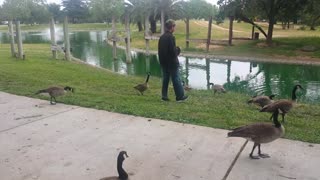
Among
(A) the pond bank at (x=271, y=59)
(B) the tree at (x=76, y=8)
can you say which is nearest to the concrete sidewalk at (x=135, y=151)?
(A) the pond bank at (x=271, y=59)

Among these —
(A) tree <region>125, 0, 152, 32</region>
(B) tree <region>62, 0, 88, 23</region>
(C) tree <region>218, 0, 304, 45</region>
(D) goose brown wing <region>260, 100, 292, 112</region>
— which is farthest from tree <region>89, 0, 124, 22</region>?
(B) tree <region>62, 0, 88, 23</region>

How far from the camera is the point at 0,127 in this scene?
7.18 meters

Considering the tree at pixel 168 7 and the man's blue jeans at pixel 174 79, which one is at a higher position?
the tree at pixel 168 7

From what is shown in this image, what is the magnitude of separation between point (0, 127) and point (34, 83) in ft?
17.8

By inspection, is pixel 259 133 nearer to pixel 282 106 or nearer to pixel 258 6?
pixel 282 106

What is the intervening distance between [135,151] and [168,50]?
4.07 meters

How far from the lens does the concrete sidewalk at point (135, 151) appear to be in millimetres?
4957

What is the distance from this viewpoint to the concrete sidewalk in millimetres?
4957

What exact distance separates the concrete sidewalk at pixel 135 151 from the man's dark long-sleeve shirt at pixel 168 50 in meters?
2.30

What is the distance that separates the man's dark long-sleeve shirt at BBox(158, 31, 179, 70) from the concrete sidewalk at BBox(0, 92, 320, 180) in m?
2.30

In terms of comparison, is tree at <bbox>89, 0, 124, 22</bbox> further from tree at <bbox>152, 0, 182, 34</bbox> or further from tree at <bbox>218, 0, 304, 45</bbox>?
tree at <bbox>218, 0, 304, 45</bbox>

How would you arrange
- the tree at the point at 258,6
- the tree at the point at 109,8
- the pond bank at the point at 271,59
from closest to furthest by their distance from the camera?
the pond bank at the point at 271,59
the tree at the point at 258,6
the tree at the point at 109,8

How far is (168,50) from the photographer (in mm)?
9211

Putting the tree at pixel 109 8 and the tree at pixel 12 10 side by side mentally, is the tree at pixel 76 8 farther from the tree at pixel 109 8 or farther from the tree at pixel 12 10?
the tree at pixel 12 10
